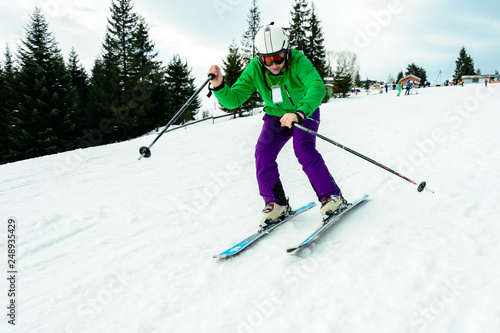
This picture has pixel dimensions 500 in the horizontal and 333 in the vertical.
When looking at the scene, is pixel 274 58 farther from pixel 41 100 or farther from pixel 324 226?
pixel 41 100

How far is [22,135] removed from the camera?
2200 centimetres

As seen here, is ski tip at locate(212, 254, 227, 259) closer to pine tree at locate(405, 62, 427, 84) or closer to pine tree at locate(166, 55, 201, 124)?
pine tree at locate(166, 55, 201, 124)

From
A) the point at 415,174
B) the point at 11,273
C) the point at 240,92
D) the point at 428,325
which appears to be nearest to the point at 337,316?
the point at 428,325

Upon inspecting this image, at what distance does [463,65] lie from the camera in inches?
3113

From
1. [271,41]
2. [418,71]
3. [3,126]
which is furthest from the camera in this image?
[418,71]

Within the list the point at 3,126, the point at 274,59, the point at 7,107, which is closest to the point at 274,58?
the point at 274,59

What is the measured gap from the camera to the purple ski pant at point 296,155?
3.03 m

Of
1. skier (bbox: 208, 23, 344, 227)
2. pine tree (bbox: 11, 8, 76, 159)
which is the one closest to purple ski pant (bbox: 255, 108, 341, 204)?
skier (bbox: 208, 23, 344, 227)

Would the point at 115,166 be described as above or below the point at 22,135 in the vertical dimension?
below

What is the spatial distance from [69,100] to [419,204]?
28.1 meters

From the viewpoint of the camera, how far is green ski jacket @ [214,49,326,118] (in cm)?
294

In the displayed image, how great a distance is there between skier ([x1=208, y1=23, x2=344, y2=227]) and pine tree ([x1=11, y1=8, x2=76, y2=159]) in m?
23.6

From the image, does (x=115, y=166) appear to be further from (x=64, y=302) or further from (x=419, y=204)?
(x=419, y=204)

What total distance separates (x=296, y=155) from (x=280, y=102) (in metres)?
0.62
